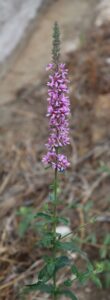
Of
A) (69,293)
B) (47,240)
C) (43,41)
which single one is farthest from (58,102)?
(43,41)

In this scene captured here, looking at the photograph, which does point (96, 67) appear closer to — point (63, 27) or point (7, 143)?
point (7, 143)

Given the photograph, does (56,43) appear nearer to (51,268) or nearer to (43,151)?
(51,268)

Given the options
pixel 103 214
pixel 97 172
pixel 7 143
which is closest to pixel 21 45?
pixel 7 143

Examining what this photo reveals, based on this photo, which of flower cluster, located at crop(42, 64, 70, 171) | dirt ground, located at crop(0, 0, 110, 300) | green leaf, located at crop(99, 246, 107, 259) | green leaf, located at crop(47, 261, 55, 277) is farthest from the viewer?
dirt ground, located at crop(0, 0, 110, 300)

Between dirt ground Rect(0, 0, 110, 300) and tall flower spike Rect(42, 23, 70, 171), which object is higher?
dirt ground Rect(0, 0, 110, 300)

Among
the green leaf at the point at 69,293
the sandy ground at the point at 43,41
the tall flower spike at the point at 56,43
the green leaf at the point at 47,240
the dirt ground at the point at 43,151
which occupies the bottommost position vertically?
the green leaf at the point at 69,293

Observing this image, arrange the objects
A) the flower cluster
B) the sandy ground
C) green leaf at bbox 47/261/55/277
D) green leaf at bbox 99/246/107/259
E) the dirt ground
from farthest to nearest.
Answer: the sandy ground < the dirt ground < green leaf at bbox 99/246/107/259 < green leaf at bbox 47/261/55/277 < the flower cluster

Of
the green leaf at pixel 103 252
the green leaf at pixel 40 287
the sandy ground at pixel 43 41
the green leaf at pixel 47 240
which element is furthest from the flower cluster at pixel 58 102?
the sandy ground at pixel 43 41

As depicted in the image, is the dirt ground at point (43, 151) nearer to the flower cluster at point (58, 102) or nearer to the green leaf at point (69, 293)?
the green leaf at point (69, 293)

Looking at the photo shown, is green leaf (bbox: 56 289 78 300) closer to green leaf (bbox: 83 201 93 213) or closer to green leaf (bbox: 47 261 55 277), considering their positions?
green leaf (bbox: 47 261 55 277)

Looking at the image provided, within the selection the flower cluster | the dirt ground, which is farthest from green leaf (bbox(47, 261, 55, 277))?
the dirt ground
